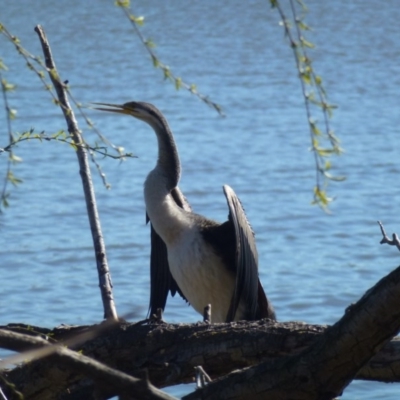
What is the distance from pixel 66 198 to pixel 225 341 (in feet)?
21.7

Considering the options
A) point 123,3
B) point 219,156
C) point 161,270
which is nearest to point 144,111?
point 161,270

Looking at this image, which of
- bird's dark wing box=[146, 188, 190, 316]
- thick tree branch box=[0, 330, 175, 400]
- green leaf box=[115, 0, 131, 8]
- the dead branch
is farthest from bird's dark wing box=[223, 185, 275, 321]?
thick tree branch box=[0, 330, 175, 400]

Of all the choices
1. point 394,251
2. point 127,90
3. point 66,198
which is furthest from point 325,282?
point 127,90

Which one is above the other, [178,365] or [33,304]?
[178,365]

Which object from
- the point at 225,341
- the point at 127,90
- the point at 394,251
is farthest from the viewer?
the point at 127,90

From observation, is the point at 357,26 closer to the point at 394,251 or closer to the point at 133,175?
the point at 133,175

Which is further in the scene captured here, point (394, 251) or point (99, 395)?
point (394, 251)

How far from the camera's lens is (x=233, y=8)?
19.1 metres

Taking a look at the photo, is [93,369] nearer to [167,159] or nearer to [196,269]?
[196,269]

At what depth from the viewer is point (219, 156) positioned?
10.4 m

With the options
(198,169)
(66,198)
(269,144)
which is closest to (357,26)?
(269,144)

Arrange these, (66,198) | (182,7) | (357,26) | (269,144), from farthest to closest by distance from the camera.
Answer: (182,7) → (357,26) → (269,144) → (66,198)

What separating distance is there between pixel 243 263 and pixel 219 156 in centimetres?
623

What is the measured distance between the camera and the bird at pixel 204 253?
421 cm
